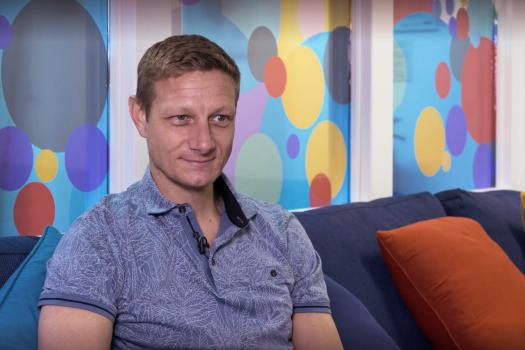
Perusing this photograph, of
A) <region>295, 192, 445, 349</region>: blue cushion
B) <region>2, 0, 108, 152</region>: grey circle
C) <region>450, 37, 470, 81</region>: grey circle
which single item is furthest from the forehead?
<region>450, 37, 470, 81</region>: grey circle

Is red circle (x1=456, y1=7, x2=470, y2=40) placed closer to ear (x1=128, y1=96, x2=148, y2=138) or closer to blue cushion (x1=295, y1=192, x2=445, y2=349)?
blue cushion (x1=295, y1=192, x2=445, y2=349)

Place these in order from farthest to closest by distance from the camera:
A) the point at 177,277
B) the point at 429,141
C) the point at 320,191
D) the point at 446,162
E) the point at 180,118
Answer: the point at 446,162, the point at 429,141, the point at 320,191, the point at 180,118, the point at 177,277

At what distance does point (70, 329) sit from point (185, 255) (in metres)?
0.30

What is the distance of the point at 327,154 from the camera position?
303cm

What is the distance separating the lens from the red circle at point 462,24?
3611 millimetres

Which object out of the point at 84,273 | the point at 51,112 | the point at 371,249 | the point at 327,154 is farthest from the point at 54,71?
the point at 327,154

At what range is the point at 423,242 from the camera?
199 cm

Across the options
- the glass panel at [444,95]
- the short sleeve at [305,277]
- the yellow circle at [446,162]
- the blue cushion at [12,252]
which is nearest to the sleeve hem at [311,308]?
the short sleeve at [305,277]

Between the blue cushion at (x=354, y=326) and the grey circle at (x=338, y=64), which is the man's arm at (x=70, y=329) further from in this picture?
the grey circle at (x=338, y=64)

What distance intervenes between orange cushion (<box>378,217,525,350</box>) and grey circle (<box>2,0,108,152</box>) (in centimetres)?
108

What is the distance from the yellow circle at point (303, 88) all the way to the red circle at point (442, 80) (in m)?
0.85

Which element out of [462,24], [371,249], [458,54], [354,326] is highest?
[462,24]

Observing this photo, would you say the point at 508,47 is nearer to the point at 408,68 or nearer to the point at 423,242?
the point at 408,68

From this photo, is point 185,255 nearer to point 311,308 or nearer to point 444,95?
point 311,308
